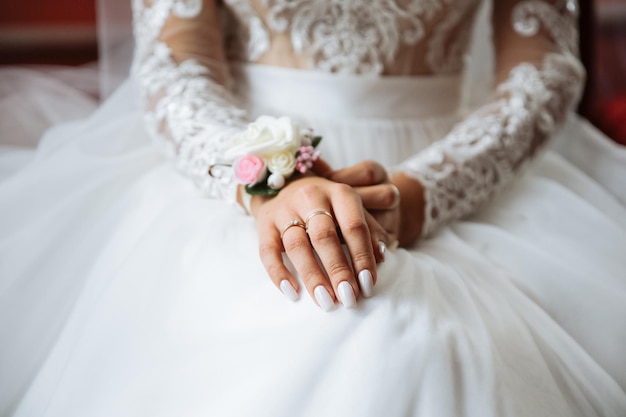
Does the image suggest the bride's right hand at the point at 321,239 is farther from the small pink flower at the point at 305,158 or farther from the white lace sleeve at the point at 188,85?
the white lace sleeve at the point at 188,85

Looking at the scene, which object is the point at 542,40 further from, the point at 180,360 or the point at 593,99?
the point at 180,360

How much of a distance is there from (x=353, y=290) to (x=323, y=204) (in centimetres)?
12

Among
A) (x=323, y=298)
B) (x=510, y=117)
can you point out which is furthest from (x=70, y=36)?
(x=323, y=298)

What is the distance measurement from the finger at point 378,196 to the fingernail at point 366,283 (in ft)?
0.48

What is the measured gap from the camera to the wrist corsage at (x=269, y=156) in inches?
27.1

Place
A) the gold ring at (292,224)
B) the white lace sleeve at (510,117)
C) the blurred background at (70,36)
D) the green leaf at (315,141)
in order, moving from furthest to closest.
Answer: the blurred background at (70,36) < the white lace sleeve at (510,117) < the green leaf at (315,141) < the gold ring at (292,224)

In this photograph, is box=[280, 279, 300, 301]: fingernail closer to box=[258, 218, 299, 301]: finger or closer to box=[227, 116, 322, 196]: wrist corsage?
box=[258, 218, 299, 301]: finger

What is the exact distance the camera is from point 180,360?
600 millimetres

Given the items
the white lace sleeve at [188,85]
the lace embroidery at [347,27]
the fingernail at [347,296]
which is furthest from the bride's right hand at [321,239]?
the lace embroidery at [347,27]

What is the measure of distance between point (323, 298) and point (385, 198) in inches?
7.9

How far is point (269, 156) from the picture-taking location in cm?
70

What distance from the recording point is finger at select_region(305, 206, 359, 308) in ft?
1.85

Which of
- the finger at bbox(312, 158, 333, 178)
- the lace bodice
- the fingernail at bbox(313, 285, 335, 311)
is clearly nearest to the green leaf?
the finger at bbox(312, 158, 333, 178)

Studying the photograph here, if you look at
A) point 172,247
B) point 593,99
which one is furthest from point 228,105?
point 593,99
